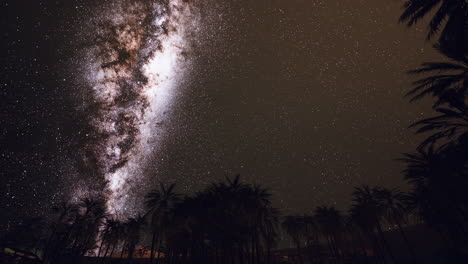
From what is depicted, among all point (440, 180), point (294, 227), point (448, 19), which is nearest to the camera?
point (448, 19)

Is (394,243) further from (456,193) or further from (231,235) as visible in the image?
(231,235)

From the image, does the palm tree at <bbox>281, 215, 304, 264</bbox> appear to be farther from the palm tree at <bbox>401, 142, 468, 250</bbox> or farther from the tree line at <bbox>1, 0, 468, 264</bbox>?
the palm tree at <bbox>401, 142, 468, 250</bbox>

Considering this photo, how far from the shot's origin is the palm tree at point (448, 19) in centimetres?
1300

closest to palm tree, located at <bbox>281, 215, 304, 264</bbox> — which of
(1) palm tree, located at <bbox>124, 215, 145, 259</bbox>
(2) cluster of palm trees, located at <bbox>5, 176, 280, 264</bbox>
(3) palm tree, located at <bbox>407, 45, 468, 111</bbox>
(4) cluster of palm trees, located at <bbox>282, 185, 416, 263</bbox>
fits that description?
(4) cluster of palm trees, located at <bbox>282, 185, 416, 263</bbox>

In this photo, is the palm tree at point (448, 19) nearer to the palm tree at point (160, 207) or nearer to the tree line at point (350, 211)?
the tree line at point (350, 211)

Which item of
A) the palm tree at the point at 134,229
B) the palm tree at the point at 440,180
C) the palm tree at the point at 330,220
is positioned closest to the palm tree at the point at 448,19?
the palm tree at the point at 440,180

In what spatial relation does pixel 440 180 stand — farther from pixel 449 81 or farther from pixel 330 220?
pixel 330 220

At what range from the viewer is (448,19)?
1366 cm

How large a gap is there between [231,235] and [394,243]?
42867 mm

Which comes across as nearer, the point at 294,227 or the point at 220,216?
the point at 220,216

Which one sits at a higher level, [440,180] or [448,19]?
[448,19]

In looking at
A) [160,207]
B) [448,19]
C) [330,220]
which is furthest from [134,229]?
[448,19]

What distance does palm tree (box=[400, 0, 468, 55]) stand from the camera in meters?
13.0

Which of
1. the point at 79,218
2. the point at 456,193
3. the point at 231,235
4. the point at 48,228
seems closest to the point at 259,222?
the point at 231,235
